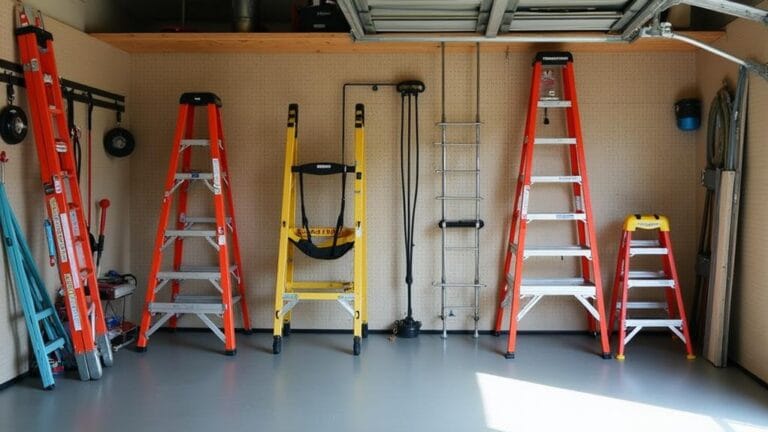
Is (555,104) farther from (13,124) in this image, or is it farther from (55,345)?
(55,345)

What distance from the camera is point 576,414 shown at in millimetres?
3490

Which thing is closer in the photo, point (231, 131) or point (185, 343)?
point (185, 343)

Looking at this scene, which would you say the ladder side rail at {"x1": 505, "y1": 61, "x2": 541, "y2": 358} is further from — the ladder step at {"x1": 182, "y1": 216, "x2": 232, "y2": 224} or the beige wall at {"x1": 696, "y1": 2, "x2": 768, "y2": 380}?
the ladder step at {"x1": 182, "y1": 216, "x2": 232, "y2": 224}

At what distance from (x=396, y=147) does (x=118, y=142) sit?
7.92ft

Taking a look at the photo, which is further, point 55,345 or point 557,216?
point 557,216

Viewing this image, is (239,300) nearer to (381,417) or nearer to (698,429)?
(381,417)

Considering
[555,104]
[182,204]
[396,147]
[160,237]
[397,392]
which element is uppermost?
[555,104]

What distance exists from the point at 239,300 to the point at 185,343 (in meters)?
0.57

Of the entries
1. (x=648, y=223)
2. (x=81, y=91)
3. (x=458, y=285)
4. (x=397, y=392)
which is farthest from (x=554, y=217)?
(x=81, y=91)

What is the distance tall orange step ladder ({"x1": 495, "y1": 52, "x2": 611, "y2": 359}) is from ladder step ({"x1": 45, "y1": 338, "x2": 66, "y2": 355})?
328 centimetres

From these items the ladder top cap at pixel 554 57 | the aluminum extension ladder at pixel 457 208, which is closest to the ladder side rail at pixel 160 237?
the aluminum extension ladder at pixel 457 208

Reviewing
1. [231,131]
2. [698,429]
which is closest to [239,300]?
[231,131]

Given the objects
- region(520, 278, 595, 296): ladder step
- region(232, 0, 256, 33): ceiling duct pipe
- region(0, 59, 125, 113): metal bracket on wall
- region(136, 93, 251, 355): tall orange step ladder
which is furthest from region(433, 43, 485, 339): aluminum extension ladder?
region(0, 59, 125, 113): metal bracket on wall

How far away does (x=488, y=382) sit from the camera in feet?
13.3
